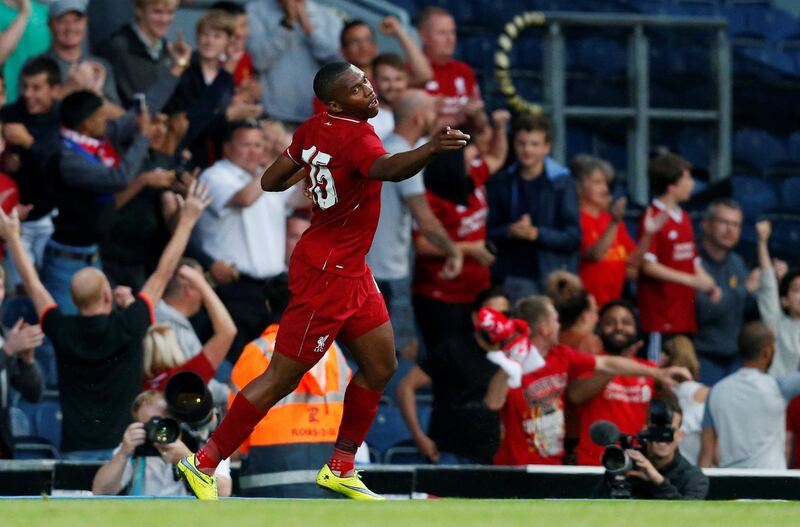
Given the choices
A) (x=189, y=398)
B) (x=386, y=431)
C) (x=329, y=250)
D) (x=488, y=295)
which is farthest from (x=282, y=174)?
(x=386, y=431)

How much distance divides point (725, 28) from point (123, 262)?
20.0ft

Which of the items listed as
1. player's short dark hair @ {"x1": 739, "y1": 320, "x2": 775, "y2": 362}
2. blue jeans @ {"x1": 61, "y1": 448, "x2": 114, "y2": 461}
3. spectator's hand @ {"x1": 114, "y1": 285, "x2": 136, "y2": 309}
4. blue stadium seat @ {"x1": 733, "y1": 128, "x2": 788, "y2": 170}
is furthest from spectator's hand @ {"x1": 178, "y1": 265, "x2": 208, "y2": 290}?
blue stadium seat @ {"x1": 733, "y1": 128, "x2": 788, "y2": 170}

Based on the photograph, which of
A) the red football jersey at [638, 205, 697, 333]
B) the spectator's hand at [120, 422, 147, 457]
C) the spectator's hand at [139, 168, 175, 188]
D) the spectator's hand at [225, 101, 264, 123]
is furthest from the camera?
the red football jersey at [638, 205, 697, 333]

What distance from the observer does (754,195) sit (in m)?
13.2

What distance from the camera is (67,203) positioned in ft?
30.0

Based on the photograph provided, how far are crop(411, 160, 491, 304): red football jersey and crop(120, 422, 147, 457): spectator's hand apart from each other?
11.5 ft

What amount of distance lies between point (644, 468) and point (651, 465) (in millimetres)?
58

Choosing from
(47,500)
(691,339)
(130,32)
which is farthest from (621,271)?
(47,500)

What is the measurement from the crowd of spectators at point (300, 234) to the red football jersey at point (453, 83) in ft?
0.06

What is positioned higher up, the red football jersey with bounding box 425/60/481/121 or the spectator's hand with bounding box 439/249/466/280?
the red football jersey with bounding box 425/60/481/121

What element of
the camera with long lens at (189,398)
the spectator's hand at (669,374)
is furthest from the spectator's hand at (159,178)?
the spectator's hand at (669,374)

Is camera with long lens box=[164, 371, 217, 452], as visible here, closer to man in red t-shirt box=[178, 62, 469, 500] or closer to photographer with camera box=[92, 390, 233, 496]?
photographer with camera box=[92, 390, 233, 496]

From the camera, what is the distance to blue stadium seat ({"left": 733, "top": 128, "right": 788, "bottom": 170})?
13.6m

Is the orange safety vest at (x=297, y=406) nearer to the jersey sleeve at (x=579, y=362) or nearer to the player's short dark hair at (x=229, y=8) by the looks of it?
the jersey sleeve at (x=579, y=362)
